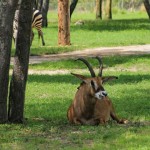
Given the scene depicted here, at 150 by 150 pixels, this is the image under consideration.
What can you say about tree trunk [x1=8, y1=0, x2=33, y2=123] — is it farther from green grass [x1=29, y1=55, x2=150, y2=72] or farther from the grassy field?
green grass [x1=29, y1=55, x2=150, y2=72]

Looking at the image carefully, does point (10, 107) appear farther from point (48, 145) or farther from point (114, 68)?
point (114, 68)

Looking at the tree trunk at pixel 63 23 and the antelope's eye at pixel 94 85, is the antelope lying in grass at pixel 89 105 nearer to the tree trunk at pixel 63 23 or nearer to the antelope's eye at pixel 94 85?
the antelope's eye at pixel 94 85

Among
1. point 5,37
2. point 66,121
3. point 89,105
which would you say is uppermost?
point 5,37

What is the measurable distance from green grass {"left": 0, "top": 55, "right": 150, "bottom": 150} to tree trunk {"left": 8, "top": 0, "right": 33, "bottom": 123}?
31cm

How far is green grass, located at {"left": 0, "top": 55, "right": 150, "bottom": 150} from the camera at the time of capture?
28.5 feet

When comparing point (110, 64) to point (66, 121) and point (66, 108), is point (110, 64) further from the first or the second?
point (66, 121)

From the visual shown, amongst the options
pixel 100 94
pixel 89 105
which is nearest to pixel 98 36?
pixel 89 105

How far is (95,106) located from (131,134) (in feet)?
4.02

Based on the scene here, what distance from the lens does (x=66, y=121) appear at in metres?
10.9

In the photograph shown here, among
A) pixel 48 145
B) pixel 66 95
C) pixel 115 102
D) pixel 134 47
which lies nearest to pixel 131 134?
pixel 48 145

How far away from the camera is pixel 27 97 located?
14289mm

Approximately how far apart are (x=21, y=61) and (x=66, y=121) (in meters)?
1.27

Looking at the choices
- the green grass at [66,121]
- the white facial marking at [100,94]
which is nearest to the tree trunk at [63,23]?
the green grass at [66,121]

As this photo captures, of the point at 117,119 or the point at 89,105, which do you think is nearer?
the point at 89,105
